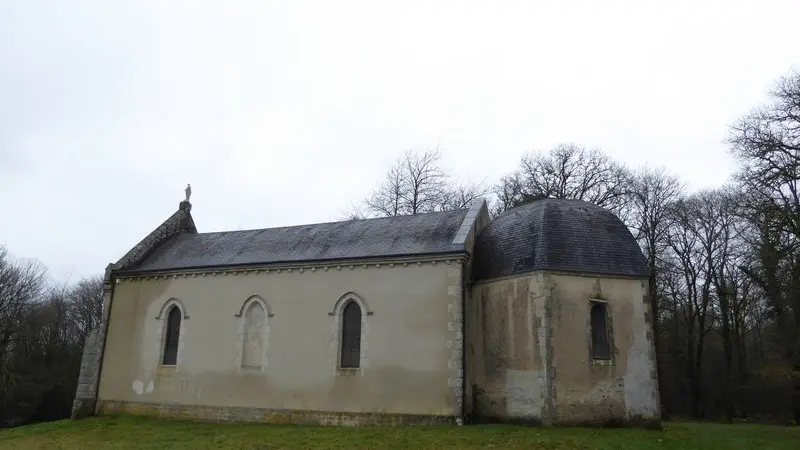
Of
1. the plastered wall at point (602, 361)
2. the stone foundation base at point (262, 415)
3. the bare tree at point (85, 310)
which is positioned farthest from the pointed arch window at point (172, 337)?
the bare tree at point (85, 310)

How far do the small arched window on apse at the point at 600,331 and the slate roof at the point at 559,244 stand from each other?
1.09 m

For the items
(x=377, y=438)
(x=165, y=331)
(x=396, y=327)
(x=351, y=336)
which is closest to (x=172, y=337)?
(x=165, y=331)

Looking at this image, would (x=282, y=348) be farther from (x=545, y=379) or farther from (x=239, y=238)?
(x=545, y=379)

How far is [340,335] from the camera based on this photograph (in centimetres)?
1894

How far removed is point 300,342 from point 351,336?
1845 millimetres

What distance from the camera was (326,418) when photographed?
59.5 ft

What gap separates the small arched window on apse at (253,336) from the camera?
1997cm

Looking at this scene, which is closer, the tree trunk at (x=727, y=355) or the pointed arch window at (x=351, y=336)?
the pointed arch window at (x=351, y=336)

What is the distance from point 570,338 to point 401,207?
21.1 m

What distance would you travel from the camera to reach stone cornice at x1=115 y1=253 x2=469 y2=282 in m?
18.1

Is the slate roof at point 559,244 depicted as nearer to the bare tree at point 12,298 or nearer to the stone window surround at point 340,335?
the stone window surround at point 340,335

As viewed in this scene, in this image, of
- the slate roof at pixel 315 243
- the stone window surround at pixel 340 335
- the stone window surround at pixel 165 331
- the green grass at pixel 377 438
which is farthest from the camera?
the stone window surround at pixel 165 331

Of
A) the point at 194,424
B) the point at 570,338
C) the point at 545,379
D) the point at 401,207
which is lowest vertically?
the point at 194,424

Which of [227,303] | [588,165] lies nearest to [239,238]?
[227,303]
